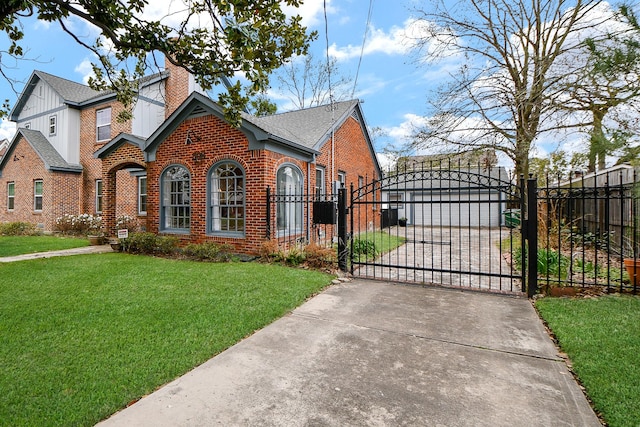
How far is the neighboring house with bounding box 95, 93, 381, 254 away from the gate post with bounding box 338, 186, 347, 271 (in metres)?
1.62

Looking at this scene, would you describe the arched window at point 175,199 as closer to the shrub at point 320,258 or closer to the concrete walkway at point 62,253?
the concrete walkway at point 62,253

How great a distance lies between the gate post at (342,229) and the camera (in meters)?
7.12

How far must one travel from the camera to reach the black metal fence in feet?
17.0

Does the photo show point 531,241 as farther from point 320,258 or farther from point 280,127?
point 280,127

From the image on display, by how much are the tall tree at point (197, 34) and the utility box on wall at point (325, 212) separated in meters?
2.85

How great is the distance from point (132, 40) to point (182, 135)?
4.44 meters

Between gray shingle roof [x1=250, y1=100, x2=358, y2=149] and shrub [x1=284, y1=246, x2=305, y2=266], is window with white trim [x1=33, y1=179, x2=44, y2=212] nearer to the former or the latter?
gray shingle roof [x1=250, y1=100, x2=358, y2=149]

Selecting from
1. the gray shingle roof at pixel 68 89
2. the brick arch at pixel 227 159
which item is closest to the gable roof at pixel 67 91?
the gray shingle roof at pixel 68 89

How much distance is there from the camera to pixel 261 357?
3309 mm

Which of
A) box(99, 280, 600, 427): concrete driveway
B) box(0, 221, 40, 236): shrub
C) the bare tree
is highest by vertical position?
the bare tree

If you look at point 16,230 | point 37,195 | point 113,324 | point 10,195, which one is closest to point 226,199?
point 113,324

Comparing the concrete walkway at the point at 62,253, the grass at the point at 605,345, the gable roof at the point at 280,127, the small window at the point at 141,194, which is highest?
the gable roof at the point at 280,127

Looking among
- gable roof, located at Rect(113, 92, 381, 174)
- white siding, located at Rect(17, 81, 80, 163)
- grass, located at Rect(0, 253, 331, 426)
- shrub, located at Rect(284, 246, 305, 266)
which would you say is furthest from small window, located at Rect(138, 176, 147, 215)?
shrub, located at Rect(284, 246, 305, 266)

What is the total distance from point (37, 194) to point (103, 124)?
5079 mm
